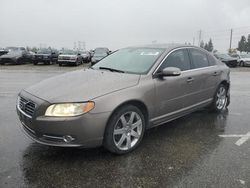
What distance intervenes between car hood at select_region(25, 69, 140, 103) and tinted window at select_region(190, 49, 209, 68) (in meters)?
1.73

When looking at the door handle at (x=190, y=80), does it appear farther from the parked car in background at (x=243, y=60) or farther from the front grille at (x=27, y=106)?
the parked car in background at (x=243, y=60)

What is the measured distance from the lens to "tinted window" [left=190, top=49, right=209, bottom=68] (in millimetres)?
5391

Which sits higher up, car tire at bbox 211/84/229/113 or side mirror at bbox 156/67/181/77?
side mirror at bbox 156/67/181/77

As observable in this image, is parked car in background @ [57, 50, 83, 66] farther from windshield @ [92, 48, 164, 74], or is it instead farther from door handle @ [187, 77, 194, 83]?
door handle @ [187, 77, 194, 83]

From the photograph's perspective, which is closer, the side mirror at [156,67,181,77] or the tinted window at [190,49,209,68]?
the side mirror at [156,67,181,77]

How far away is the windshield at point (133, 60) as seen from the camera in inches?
178

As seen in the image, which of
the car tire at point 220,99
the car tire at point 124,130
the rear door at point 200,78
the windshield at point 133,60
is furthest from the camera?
the car tire at point 220,99

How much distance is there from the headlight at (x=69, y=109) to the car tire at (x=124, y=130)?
0.41 metres

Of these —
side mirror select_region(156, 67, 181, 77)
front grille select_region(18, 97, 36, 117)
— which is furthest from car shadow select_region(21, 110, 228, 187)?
side mirror select_region(156, 67, 181, 77)

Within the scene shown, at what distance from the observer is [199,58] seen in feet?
18.4

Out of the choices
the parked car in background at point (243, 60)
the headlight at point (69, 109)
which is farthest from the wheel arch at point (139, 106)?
the parked car in background at point (243, 60)

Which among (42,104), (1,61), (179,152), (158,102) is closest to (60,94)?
(42,104)

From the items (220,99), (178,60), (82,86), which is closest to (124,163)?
(82,86)

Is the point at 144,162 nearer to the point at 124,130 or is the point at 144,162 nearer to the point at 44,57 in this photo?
the point at 124,130
